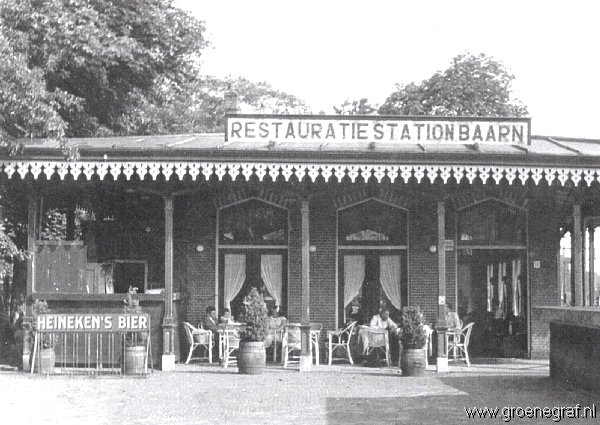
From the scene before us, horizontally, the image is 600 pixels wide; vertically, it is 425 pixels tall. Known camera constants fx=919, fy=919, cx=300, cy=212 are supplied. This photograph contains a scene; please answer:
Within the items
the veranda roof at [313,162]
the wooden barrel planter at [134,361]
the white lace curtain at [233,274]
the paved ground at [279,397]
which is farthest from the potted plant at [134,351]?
the white lace curtain at [233,274]

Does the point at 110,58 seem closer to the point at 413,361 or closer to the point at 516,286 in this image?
the point at 516,286

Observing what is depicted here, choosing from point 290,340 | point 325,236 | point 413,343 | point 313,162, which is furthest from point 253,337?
point 325,236

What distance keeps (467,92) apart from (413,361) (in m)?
27.8

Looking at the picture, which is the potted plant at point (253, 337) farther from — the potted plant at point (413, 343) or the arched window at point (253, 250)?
the arched window at point (253, 250)

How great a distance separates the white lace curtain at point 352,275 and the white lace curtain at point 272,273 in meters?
1.33

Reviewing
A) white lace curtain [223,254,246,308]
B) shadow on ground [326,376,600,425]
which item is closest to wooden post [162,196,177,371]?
white lace curtain [223,254,246,308]

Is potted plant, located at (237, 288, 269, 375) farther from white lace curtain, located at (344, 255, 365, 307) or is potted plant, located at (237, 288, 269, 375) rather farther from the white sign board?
white lace curtain, located at (344, 255, 365, 307)

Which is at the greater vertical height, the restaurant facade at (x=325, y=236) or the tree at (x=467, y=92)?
the tree at (x=467, y=92)

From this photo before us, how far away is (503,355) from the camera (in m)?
18.7

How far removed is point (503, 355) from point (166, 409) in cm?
954

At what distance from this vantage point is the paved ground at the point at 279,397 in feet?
34.5

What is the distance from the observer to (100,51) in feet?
81.4

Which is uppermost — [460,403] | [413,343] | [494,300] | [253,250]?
[253,250]

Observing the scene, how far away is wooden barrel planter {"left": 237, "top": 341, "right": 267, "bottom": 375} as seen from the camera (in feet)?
49.7
